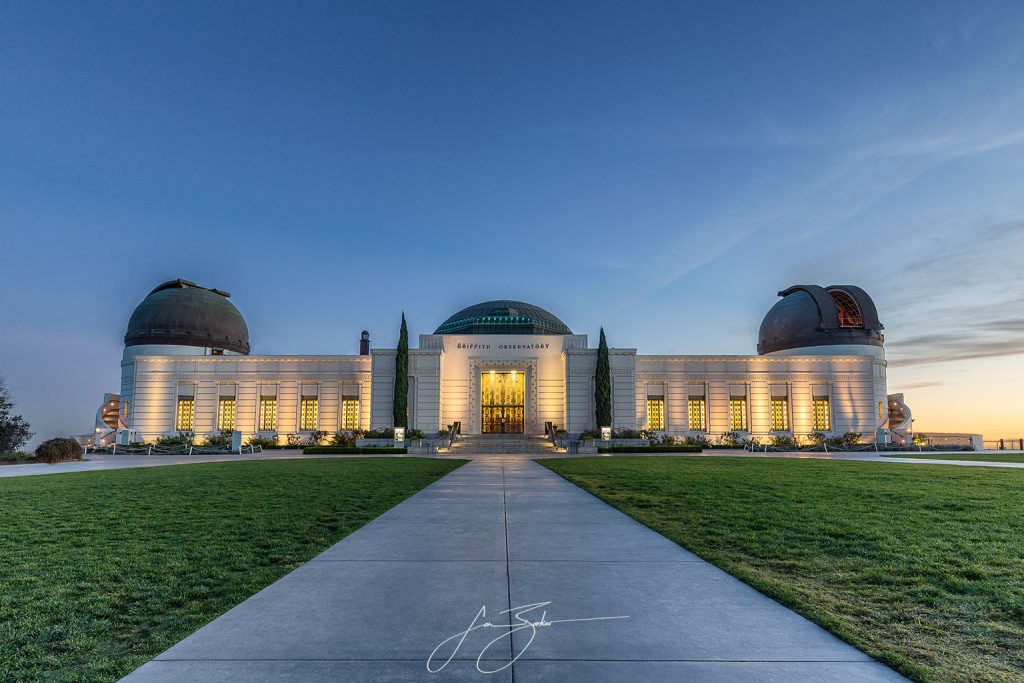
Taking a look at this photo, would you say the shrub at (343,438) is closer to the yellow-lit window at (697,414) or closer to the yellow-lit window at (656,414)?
the yellow-lit window at (656,414)

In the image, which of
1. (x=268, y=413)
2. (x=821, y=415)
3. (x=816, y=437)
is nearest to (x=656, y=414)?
(x=816, y=437)

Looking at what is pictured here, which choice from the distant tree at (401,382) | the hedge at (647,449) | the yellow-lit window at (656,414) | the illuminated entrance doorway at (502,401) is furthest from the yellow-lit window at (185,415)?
the yellow-lit window at (656,414)

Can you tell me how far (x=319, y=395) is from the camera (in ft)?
123

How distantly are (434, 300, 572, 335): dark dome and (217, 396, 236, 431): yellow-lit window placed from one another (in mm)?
16077

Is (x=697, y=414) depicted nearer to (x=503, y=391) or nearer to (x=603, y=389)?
(x=603, y=389)

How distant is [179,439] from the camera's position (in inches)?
1387

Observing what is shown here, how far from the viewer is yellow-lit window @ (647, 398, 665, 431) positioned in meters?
37.8

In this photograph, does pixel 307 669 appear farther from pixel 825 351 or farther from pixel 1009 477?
pixel 825 351

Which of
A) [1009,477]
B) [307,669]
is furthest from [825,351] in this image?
[307,669]

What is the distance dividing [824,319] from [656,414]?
51.2 ft

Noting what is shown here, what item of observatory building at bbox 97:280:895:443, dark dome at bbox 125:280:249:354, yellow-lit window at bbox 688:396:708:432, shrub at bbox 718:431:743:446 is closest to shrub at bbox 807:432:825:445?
observatory building at bbox 97:280:895:443

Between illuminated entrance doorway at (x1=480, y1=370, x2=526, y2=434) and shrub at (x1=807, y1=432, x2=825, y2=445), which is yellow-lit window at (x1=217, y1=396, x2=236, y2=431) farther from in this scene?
shrub at (x1=807, y1=432, x2=825, y2=445)

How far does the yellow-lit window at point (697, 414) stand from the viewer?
3769 cm

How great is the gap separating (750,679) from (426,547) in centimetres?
397
